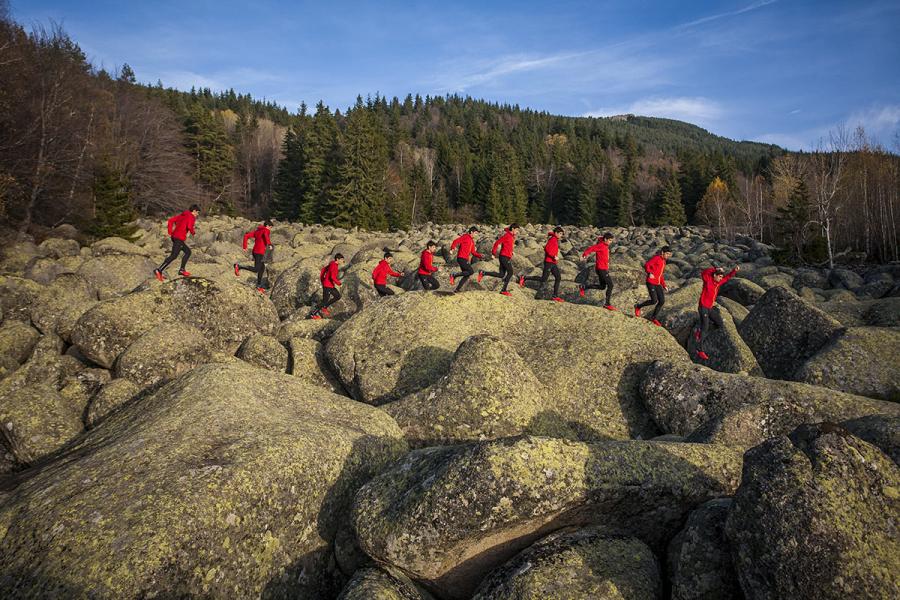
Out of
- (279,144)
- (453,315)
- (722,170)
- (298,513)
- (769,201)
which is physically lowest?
(298,513)

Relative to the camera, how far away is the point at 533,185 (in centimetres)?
12300

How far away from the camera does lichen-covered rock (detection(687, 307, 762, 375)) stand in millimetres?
12188

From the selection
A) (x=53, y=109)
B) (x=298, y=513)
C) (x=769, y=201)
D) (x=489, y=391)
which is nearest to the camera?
(x=298, y=513)

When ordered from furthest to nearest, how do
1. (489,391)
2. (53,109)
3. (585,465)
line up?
1. (53,109)
2. (489,391)
3. (585,465)

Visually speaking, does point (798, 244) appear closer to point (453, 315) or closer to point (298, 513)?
point (453, 315)

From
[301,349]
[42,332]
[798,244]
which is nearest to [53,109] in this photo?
[42,332]

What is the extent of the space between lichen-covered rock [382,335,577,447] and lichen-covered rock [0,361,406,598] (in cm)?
114

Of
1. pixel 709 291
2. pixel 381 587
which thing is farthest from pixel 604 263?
pixel 381 587

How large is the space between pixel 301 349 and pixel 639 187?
4665 inches

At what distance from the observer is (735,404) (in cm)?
914

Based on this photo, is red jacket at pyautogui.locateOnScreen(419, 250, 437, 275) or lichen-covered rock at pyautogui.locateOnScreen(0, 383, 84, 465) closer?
lichen-covered rock at pyautogui.locateOnScreen(0, 383, 84, 465)

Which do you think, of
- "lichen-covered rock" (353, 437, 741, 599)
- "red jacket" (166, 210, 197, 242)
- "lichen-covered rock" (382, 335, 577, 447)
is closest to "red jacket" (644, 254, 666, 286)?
"lichen-covered rock" (382, 335, 577, 447)

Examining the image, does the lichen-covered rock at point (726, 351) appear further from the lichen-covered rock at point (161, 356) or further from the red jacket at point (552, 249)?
the lichen-covered rock at point (161, 356)

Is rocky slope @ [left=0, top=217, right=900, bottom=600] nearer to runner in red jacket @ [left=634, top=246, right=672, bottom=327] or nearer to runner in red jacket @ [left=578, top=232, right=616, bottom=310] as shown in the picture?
runner in red jacket @ [left=634, top=246, right=672, bottom=327]
